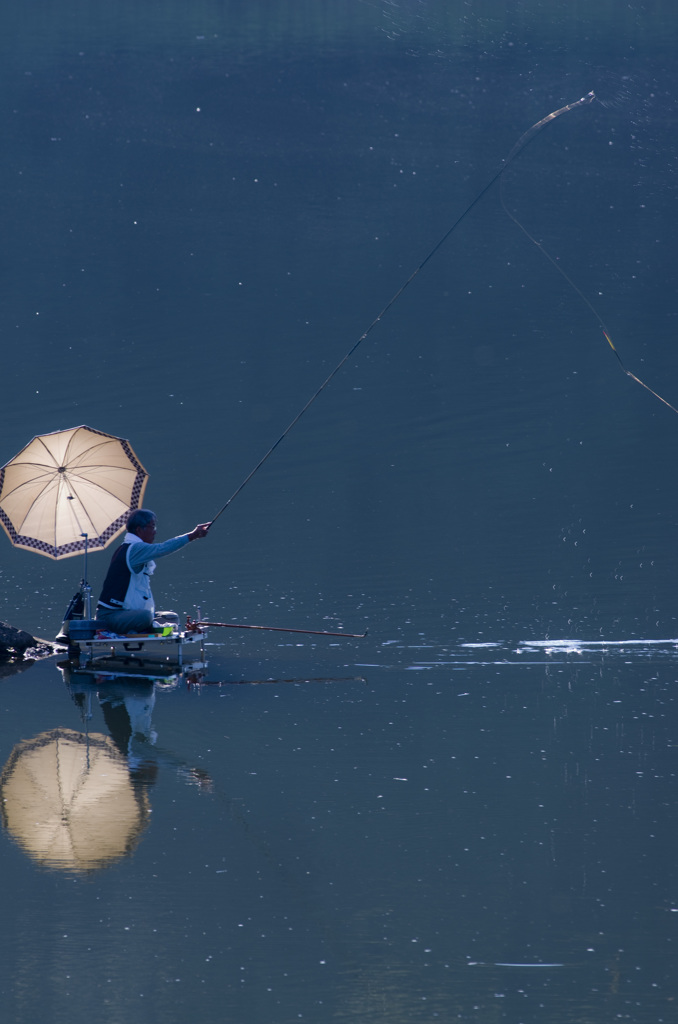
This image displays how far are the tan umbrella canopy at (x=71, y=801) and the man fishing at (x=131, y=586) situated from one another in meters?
1.54

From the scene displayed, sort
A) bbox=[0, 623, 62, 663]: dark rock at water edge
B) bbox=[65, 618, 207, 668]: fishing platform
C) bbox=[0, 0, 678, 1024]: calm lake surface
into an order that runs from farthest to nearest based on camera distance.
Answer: bbox=[0, 623, 62, 663]: dark rock at water edge < bbox=[65, 618, 207, 668]: fishing platform < bbox=[0, 0, 678, 1024]: calm lake surface

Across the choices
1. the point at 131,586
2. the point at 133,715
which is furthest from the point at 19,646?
the point at 133,715

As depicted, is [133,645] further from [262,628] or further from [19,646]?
[262,628]

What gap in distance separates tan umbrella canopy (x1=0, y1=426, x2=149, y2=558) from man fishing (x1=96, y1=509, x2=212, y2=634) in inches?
18.9

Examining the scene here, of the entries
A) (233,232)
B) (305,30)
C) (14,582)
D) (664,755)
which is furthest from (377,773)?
(305,30)

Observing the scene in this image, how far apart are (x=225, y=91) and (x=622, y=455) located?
1081 centimetres

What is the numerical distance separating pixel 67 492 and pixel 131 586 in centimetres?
88

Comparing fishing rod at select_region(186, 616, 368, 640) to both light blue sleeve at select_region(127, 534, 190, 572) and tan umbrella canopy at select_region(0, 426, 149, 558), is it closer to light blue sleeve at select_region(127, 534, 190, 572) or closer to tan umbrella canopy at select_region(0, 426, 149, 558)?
light blue sleeve at select_region(127, 534, 190, 572)

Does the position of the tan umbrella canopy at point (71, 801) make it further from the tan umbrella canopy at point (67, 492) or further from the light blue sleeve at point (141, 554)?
the tan umbrella canopy at point (67, 492)

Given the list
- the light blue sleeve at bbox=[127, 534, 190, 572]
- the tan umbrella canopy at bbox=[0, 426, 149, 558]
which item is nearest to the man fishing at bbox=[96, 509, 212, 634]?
the light blue sleeve at bbox=[127, 534, 190, 572]

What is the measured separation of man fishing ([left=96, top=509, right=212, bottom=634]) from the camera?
7609 millimetres

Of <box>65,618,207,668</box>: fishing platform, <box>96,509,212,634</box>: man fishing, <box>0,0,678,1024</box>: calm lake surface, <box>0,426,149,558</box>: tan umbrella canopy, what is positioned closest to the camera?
<box>0,0,678,1024</box>: calm lake surface

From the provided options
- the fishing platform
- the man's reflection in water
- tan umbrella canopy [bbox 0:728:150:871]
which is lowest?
tan umbrella canopy [bbox 0:728:150:871]

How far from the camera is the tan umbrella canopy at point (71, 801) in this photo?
4.60 m
